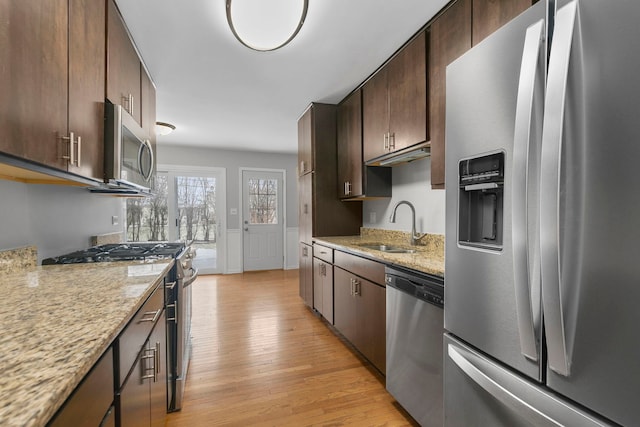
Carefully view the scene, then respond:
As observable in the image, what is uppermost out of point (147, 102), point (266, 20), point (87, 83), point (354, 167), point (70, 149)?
point (266, 20)

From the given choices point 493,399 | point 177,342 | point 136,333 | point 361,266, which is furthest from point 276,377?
point 493,399

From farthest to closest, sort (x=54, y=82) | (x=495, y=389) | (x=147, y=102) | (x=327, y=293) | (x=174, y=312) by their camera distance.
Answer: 1. (x=327, y=293)
2. (x=147, y=102)
3. (x=174, y=312)
4. (x=54, y=82)
5. (x=495, y=389)

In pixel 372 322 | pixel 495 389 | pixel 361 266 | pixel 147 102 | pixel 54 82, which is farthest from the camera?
pixel 147 102

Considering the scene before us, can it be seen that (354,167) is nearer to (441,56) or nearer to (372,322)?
(441,56)

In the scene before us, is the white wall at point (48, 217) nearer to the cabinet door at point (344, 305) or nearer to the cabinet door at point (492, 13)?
the cabinet door at point (344, 305)

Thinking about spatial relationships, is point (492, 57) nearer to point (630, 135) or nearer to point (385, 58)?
point (630, 135)

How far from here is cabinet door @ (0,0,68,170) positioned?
2.85 ft

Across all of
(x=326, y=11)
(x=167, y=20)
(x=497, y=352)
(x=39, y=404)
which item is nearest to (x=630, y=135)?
(x=497, y=352)

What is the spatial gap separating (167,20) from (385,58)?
1.59 meters

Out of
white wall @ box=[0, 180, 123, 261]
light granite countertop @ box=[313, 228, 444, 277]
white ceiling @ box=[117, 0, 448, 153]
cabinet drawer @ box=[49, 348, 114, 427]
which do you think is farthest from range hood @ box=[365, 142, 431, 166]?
white wall @ box=[0, 180, 123, 261]

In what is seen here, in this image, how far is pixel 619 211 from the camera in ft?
2.19

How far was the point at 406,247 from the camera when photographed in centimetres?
265

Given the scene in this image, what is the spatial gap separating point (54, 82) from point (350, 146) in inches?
95.5

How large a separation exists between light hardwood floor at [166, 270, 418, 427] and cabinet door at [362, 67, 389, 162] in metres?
1.74
